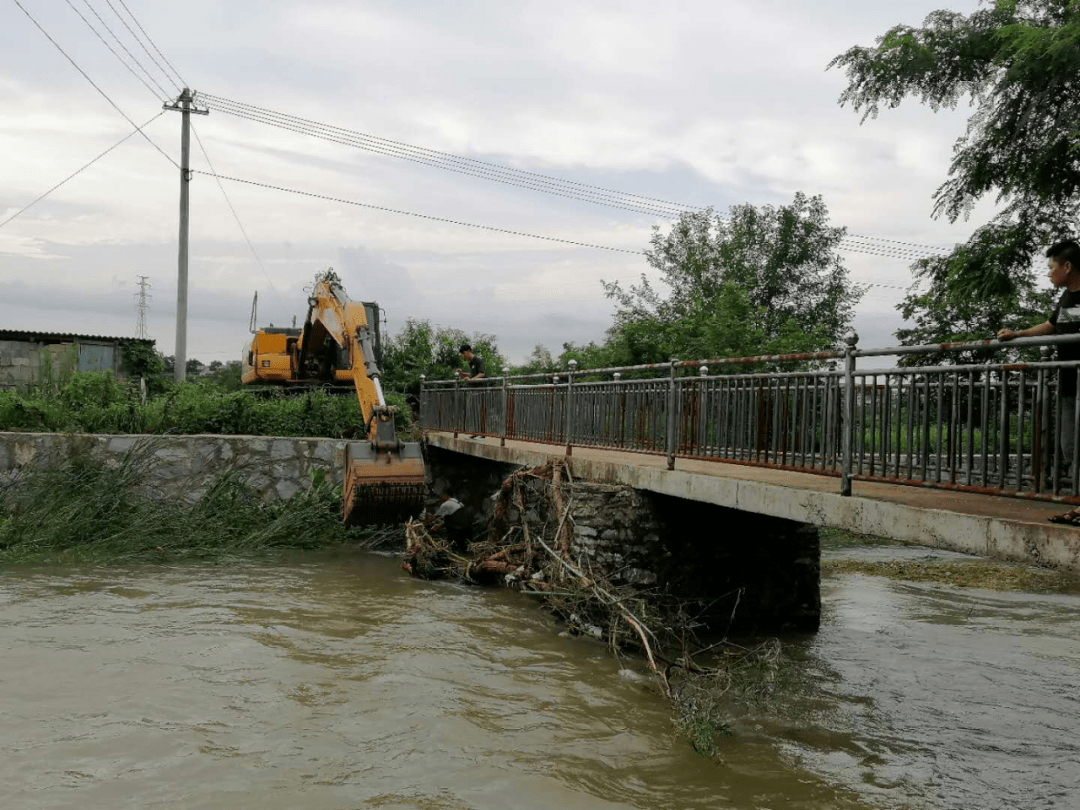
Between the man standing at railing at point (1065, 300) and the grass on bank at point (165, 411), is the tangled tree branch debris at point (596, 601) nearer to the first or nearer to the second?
the man standing at railing at point (1065, 300)

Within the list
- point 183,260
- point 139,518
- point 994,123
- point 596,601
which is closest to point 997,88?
point 994,123

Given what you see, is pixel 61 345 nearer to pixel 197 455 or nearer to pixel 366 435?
pixel 197 455

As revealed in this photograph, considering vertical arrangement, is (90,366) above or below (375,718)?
above

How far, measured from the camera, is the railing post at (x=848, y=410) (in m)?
6.48

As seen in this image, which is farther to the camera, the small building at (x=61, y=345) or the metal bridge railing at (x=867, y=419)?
the small building at (x=61, y=345)

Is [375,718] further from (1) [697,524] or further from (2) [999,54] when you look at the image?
(2) [999,54]

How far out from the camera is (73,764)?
19.1ft

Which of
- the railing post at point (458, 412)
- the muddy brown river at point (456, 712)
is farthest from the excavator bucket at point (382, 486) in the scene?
the railing post at point (458, 412)

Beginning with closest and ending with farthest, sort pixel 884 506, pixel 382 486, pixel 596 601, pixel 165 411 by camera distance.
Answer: pixel 884 506 < pixel 596 601 < pixel 382 486 < pixel 165 411

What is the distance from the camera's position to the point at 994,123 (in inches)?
537

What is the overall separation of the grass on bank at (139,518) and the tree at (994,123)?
993cm

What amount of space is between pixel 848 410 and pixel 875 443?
0.28 meters

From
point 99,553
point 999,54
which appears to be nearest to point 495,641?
point 99,553

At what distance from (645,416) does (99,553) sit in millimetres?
7837
